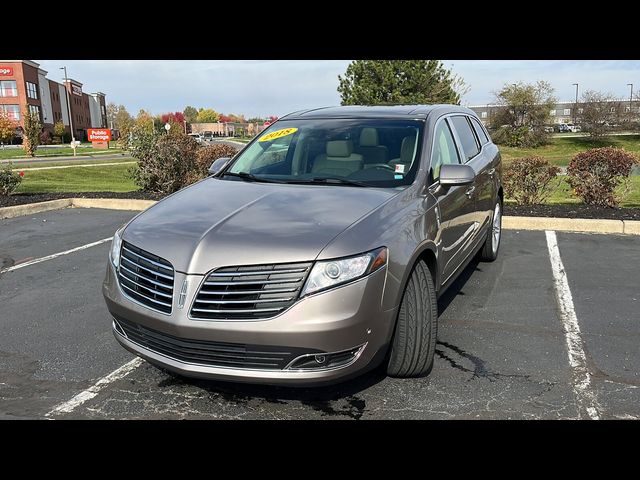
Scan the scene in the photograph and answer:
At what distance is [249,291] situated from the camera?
2740 millimetres

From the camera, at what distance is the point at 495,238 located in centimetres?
659

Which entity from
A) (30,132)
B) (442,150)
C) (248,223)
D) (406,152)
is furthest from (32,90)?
(248,223)

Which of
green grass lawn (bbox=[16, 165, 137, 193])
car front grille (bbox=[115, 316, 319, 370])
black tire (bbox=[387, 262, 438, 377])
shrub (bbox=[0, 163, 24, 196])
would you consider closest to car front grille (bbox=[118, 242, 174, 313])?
car front grille (bbox=[115, 316, 319, 370])

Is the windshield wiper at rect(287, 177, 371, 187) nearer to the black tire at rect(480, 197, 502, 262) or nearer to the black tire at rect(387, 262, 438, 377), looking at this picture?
the black tire at rect(387, 262, 438, 377)

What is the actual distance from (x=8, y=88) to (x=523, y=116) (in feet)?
233

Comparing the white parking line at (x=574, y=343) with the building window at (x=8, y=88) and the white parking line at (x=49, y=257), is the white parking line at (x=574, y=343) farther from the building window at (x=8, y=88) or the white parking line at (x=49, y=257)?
the building window at (x=8, y=88)

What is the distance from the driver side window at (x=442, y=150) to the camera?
13.4 feet

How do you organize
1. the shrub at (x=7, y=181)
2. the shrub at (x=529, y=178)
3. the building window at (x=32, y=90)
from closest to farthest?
the shrub at (x=529, y=178)
the shrub at (x=7, y=181)
the building window at (x=32, y=90)

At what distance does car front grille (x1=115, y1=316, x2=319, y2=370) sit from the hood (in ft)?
1.32

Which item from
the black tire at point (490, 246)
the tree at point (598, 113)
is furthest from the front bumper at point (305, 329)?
the tree at point (598, 113)

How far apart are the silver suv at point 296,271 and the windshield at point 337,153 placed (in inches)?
0.8

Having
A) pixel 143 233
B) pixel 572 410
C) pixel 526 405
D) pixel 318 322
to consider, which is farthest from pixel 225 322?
pixel 572 410
